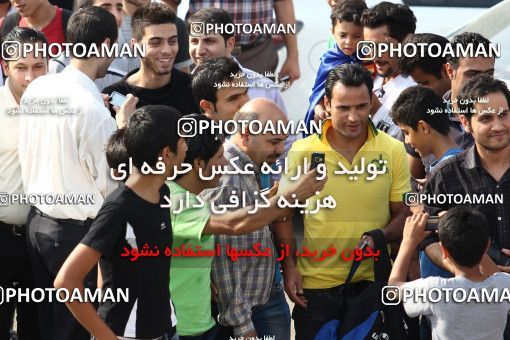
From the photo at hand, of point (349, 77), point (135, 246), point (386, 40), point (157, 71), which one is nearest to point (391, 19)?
point (386, 40)

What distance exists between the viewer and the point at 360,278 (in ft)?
18.4

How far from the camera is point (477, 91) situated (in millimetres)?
5578

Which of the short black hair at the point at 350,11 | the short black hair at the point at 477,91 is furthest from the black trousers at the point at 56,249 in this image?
the short black hair at the point at 350,11

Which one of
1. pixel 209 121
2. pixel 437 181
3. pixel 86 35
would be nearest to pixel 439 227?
pixel 437 181

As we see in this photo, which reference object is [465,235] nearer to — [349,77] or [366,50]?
[349,77]

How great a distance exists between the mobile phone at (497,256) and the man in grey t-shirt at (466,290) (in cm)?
18

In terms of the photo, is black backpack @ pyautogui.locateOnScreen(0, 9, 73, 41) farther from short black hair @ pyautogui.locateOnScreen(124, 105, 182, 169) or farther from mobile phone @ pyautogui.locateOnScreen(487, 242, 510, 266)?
mobile phone @ pyautogui.locateOnScreen(487, 242, 510, 266)

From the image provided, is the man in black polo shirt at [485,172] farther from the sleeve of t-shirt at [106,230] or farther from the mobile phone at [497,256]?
the sleeve of t-shirt at [106,230]

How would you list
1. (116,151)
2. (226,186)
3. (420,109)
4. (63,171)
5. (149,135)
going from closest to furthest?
(149,135) → (116,151) → (226,186) → (63,171) → (420,109)

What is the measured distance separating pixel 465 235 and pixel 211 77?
4.91 ft

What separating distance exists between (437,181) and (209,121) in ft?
3.16

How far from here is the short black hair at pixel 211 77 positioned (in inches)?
236

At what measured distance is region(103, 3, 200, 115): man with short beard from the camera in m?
6.25

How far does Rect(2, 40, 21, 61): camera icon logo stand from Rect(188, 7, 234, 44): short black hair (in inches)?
38.8
